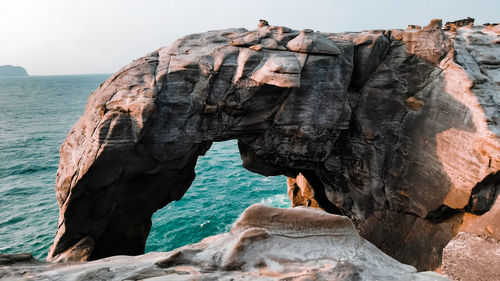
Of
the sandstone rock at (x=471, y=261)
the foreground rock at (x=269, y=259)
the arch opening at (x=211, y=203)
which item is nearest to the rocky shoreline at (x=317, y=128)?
the sandstone rock at (x=471, y=261)

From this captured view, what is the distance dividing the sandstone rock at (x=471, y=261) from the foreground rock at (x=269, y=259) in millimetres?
1574

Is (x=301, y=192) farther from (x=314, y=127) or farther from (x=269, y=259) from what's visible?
(x=269, y=259)

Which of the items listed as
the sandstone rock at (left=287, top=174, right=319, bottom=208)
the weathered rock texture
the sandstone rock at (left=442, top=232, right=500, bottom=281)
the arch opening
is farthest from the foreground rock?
the sandstone rock at (left=287, top=174, right=319, bottom=208)

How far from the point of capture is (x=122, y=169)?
12523 millimetres

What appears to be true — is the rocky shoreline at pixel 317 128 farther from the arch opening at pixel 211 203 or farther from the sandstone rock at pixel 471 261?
the arch opening at pixel 211 203

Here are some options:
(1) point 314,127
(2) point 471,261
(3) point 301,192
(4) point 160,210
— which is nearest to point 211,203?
(4) point 160,210

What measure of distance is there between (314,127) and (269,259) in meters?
10.4

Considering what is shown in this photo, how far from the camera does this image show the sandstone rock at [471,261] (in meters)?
5.73

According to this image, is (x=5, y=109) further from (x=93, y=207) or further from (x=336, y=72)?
(x=336, y=72)

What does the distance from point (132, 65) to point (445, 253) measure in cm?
1377

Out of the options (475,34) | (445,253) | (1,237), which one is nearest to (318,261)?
(445,253)

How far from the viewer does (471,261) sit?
249 inches

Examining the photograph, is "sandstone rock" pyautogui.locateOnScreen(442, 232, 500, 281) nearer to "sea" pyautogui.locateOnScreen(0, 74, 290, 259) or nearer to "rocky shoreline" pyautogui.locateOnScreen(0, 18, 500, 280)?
"rocky shoreline" pyautogui.locateOnScreen(0, 18, 500, 280)

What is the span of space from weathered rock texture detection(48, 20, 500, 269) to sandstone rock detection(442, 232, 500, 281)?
591 cm
